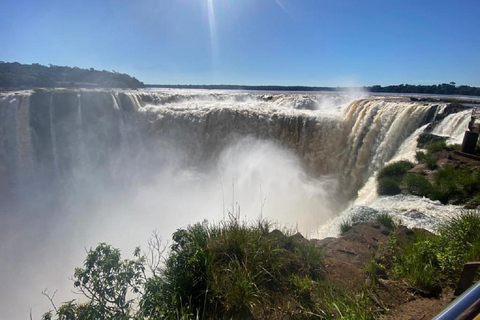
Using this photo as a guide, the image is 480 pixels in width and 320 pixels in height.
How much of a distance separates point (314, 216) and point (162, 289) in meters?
10.5

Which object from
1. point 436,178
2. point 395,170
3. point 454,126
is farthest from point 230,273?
point 454,126

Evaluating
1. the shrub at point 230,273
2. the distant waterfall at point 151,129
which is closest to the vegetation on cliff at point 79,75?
the distant waterfall at point 151,129

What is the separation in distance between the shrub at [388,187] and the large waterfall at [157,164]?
389 cm

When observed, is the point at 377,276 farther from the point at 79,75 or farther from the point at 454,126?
the point at 79,75

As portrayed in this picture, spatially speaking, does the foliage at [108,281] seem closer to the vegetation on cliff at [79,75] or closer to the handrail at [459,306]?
the handrail at [459,306]

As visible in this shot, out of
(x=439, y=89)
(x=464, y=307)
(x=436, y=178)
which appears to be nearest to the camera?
(x=464, y=307)

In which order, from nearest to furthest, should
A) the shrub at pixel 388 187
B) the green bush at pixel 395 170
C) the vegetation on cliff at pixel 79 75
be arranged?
the shrub at pixel 388 187 < the green bush at pixel 395 170 < the vegetation on cliff at pixel 79 75

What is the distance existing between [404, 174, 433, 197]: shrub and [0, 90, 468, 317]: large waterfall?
4.57 m

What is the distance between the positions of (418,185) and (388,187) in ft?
2.67

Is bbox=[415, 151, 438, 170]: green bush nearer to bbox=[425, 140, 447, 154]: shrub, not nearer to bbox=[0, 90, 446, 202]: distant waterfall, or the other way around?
bbox=[425, 140, 447, 154]: shrub

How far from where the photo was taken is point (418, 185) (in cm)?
773

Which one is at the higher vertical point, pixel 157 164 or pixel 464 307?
pixel 464 307

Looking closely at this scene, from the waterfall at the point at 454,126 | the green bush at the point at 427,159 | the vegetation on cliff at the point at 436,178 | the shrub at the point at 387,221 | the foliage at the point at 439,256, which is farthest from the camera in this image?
the waterfall at the point at 454,126

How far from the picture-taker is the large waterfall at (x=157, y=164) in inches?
525
